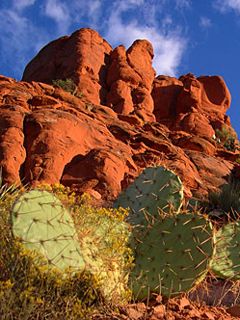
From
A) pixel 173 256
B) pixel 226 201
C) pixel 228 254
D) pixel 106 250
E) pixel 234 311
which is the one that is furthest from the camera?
pixel 226 201

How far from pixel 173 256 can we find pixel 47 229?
1.35 metres

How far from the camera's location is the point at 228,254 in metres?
5.51

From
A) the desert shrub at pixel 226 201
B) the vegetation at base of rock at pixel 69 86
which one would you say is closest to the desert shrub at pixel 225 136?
the vegetation at base of rock at pixel 69 86

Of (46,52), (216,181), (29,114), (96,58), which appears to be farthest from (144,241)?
(46,52)

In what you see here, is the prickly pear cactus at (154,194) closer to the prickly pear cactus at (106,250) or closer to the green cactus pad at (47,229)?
the prickly pear cactus at (106,250)

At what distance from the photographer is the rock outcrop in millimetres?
15656

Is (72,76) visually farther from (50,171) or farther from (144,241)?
(144,241)

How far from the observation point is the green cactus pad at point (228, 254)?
5.40 metres

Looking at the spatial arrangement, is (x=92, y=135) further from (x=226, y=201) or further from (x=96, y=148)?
(x=226, y=201)

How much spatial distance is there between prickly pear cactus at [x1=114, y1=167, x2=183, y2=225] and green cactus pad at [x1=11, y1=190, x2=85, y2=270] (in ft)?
4.93

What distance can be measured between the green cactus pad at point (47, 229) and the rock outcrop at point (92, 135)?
2.56 meters

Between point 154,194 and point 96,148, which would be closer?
point 154,194

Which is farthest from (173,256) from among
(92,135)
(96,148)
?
(92,135)

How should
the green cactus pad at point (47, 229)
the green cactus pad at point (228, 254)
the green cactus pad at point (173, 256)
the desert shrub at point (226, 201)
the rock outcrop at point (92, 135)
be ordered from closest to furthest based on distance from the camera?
the green cactus pad at point (47, 229), the green cactus pad at point (173, 256), the green cactus pad at point (228, 254), the desert shrub at point (226, 201), the rock outcrop at point (92, 135)
